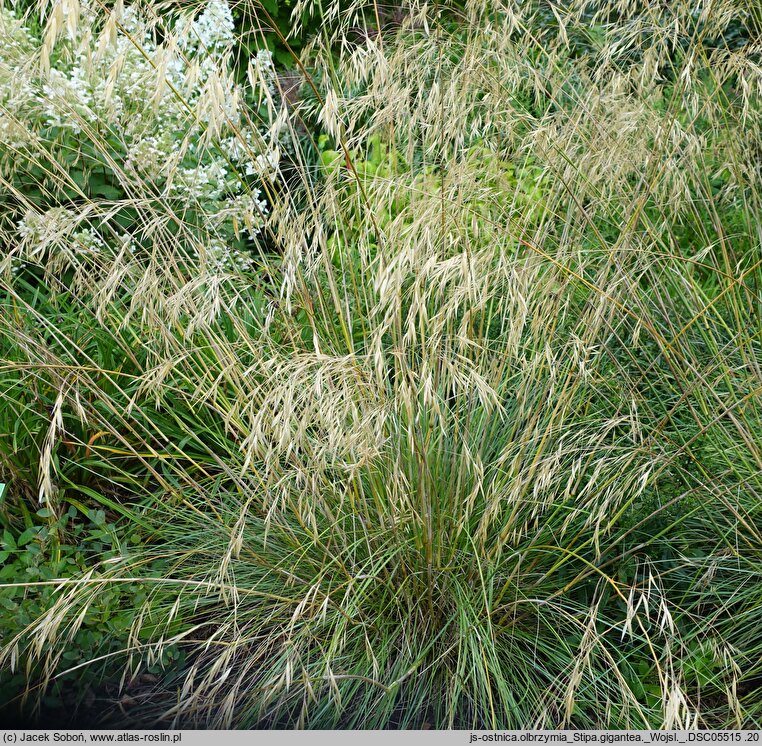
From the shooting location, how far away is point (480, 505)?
2.20m

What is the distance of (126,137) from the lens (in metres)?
3.32

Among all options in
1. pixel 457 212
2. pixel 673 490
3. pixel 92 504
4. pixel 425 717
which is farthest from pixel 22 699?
pixel 673 490

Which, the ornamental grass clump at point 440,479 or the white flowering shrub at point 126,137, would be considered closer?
the ornamental grass clump at point 440,479

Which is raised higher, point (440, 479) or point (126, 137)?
point (126, 137)

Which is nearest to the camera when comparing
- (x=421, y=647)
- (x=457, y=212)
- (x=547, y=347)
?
(x=547, y=347)

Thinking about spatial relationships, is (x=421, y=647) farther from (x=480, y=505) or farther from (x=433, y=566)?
(x=480, y=505)

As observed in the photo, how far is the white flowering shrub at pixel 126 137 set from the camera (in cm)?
204

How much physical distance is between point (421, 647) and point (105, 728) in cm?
87

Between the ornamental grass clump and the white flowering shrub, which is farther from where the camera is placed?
the white flowering shrub

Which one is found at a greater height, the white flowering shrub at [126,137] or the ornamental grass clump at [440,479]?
the white flowering shrub at [126,137]

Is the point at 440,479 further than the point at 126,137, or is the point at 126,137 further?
the point at 126,137

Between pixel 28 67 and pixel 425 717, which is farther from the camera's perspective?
pixel 28 67

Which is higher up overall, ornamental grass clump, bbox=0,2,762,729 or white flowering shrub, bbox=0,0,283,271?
white flowering shrub, bbox=0,0,283,271

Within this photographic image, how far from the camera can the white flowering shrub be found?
204 cm
